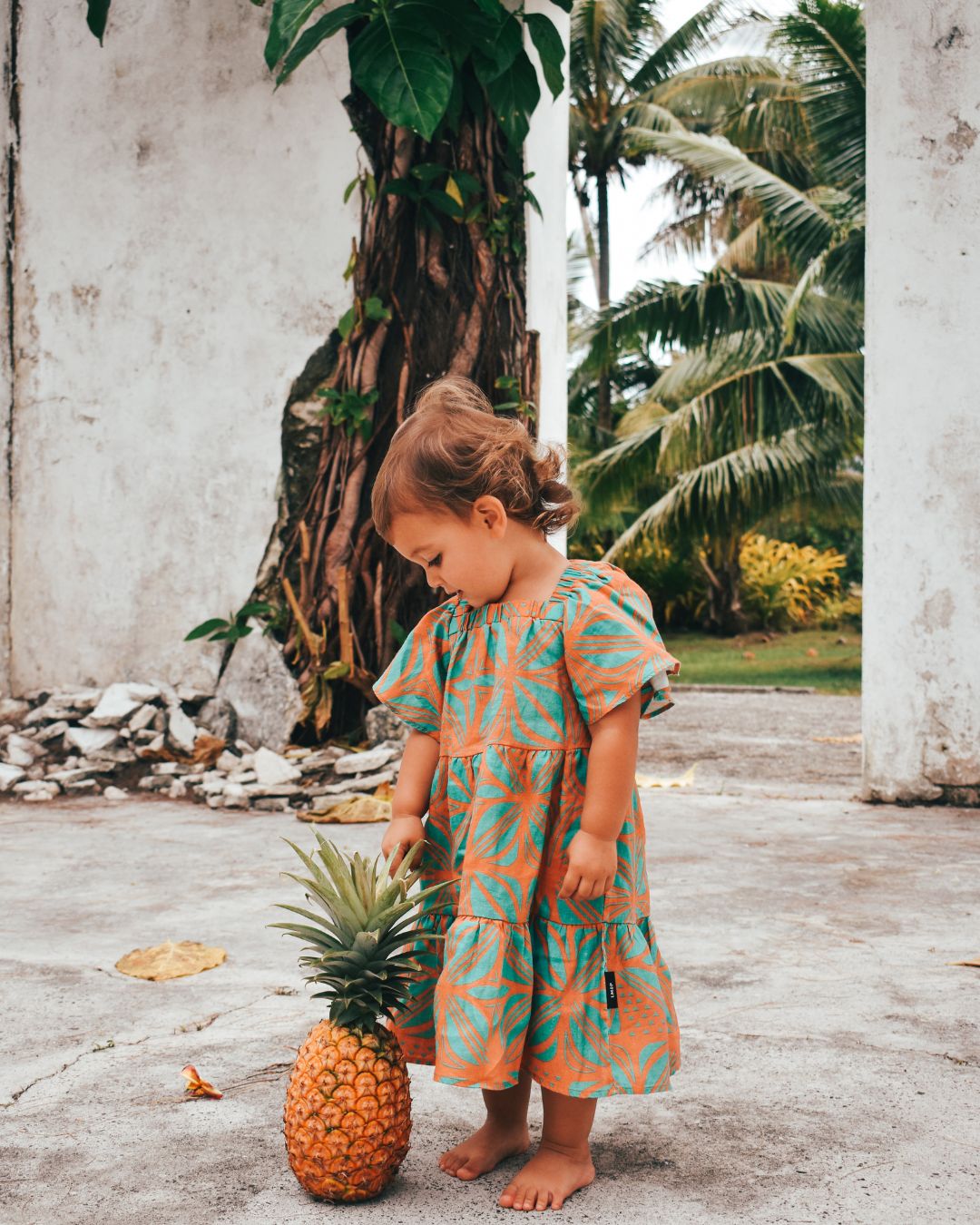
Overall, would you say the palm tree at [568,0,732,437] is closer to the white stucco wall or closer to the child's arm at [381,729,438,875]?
the white stucco wall

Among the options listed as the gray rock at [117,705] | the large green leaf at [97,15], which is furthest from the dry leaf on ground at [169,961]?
the large green leaf at [97,15]

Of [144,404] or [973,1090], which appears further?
[144,404]

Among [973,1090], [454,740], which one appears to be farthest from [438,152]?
[973,1090]

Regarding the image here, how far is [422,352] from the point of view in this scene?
4766 millimetres

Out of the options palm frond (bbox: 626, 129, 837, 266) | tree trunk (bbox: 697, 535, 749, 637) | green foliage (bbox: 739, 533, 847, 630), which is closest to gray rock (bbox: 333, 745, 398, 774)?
palm frond (bbox: 626, 129, 837, 266)

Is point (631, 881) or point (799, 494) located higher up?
point (799, 494)

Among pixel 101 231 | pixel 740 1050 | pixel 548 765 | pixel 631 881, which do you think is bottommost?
pixel 740 1050

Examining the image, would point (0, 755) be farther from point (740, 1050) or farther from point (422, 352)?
point (740, 1050)

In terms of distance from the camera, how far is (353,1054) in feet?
4.96

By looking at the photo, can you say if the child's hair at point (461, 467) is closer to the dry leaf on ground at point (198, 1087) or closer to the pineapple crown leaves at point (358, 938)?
the pineapple crown leaves at point (358, 938)

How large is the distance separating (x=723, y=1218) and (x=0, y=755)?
3.95 metres

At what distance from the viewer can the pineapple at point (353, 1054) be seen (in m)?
1.50

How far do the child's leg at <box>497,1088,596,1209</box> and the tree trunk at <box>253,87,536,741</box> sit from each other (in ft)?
10.4

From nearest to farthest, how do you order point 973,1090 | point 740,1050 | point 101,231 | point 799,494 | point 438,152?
point 973,1090 < point 740,1050 < point 438,152 < point 101,231 < point 799,494
